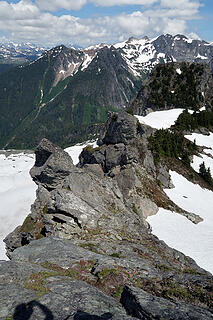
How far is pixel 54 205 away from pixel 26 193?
15.0 meters

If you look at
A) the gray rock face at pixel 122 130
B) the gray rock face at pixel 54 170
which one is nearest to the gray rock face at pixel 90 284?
the gray rock face at pixel 54 170

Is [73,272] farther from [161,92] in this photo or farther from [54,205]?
[161,92]

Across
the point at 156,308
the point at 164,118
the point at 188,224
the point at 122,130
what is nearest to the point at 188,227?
the point at 188,224

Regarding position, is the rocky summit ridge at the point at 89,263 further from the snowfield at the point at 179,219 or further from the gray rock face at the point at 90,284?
the snowfield at the point at 179,219

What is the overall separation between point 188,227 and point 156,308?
23.0 m

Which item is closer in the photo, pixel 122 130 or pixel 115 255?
pixel 115 255

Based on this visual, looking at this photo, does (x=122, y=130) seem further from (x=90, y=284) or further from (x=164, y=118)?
(x=164, y=118)

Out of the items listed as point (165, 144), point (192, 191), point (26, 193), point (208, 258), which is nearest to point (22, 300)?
point (208, 258)

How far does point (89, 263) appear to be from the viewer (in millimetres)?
12742

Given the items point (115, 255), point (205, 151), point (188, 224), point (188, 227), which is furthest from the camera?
point (205, 151)

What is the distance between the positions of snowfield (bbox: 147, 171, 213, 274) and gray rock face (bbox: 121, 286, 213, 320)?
50.5 feet

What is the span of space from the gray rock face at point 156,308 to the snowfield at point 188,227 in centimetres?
1541

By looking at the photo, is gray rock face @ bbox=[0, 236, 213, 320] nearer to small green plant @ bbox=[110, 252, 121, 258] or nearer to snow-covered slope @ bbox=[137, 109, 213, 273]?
small green plant @ bbox=[110, 252, 121, 258]

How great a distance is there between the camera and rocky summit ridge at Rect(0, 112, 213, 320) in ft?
27.9
